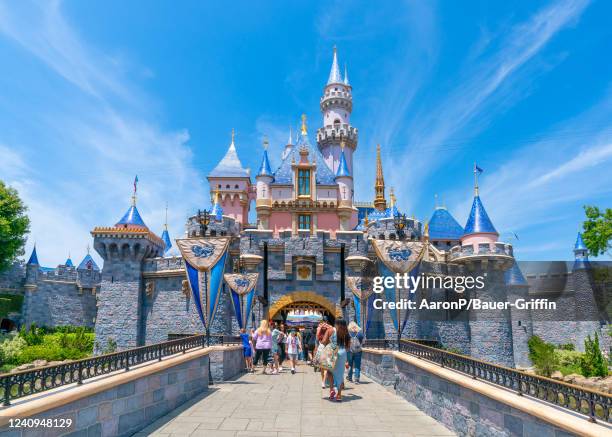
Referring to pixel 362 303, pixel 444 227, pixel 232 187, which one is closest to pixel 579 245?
pixel 444 227

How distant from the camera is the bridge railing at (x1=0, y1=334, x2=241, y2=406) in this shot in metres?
4.81

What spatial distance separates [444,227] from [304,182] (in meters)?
13.6

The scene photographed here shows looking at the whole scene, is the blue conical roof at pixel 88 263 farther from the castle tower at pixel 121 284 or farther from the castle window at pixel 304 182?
the castle window at pixel 304 182

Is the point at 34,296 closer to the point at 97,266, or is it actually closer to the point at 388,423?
the point at 97,266

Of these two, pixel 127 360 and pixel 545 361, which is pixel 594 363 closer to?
pixel 545 361

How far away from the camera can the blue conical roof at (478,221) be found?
24734 millimetres

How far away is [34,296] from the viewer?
3158 centimetres

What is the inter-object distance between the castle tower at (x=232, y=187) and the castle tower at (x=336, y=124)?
8.40 metres

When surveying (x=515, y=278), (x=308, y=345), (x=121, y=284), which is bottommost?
(x=308, y=345)

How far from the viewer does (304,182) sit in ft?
94.7

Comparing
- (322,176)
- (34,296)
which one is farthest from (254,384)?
(34,296)

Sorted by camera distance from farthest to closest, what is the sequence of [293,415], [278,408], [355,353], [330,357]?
[355,353], [330,357], [278,408], [293,415]

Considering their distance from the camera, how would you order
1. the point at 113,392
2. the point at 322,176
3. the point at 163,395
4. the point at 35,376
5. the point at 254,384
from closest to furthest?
the point at 35,376 → the point at 113,392 → the point at 163,395 → the point at 254,384 → the point at 322,176

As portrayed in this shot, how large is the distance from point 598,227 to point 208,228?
22730 mm
